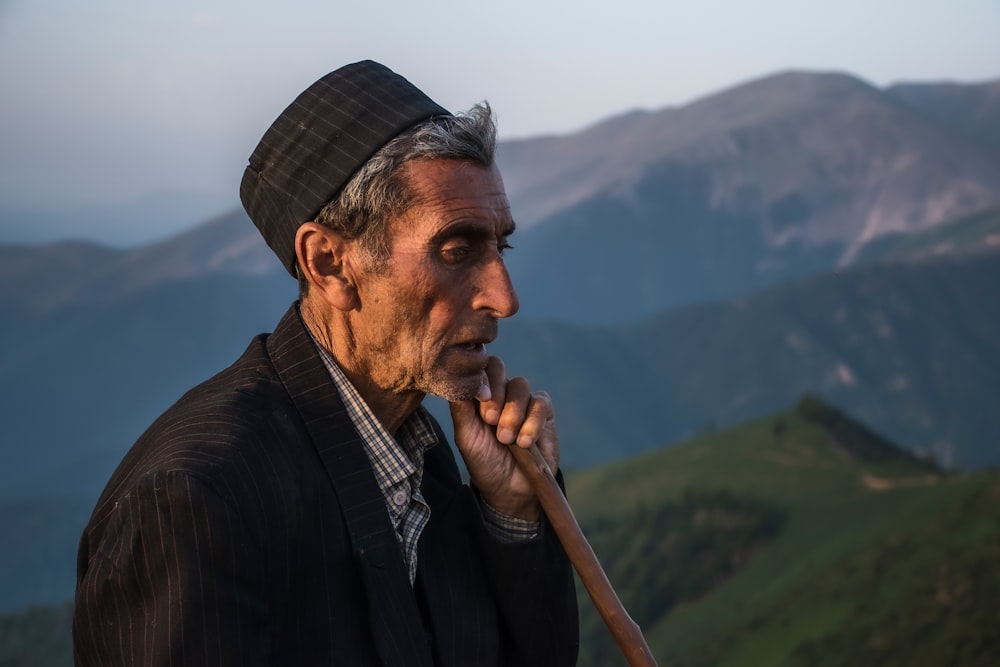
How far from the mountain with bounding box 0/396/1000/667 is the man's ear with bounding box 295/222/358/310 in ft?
83.6

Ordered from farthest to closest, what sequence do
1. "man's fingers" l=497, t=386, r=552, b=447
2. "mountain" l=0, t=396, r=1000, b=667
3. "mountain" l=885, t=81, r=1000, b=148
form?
"mountain" l=885, t=81, r=1000, b=148 < "mountain" l=0, t=396, r=1000, b=667 < "man's fingers" l=497, t=386, r=552, b=447

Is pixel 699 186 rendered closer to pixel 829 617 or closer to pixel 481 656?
pixel 829 617

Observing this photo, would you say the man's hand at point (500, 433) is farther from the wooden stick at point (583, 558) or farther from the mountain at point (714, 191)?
the mountain at point (714, 191)

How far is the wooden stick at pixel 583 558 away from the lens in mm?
2842

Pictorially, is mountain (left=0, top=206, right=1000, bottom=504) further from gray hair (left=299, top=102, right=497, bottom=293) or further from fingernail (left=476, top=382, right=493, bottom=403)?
gray hair (left=299, top=102, right=497, bottom=293)

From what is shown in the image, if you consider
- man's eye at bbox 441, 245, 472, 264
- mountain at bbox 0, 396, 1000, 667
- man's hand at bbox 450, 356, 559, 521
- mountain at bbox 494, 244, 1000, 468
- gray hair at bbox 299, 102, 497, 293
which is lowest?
mountain at bbox 494, 244, 1000, 468

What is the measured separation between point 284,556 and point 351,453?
0.98ft

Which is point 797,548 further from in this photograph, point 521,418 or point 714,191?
point 714,191

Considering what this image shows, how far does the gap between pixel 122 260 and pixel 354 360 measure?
112 m

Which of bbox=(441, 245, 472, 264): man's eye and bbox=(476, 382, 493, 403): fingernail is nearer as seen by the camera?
bbox=(441, 245, 472, 264): man's eye

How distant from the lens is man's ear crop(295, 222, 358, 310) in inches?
104

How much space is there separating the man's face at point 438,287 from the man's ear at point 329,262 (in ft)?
0.11

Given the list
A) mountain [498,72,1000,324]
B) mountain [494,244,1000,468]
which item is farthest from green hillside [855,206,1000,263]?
mountain [498,72,1000,324]

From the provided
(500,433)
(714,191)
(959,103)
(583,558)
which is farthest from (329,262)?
(959,103)
